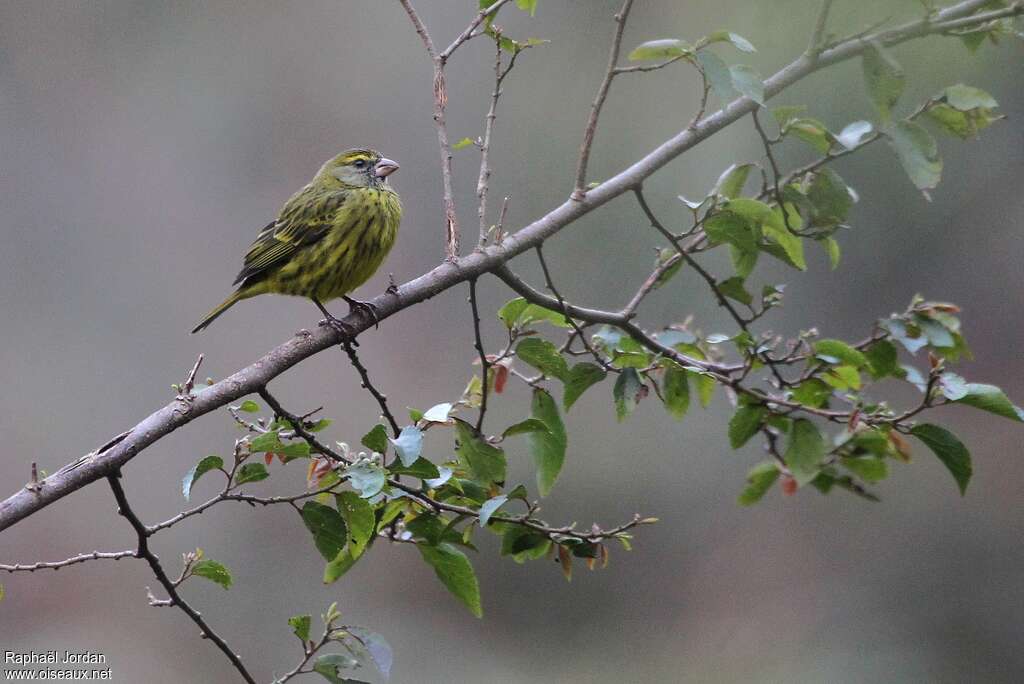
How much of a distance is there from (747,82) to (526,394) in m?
6.98

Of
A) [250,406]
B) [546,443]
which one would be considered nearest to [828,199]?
[546,443]

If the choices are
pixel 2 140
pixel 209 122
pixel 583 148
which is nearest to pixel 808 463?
pixel 583 148

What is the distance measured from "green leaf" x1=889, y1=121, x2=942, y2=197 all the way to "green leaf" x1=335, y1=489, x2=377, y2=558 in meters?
1.61

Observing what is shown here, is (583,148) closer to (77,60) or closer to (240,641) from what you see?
(240,641)

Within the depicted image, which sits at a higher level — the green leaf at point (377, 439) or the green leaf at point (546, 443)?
the green leaf at point (377, 439)

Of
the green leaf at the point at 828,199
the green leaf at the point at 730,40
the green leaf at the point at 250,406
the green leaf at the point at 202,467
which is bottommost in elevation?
the green leaf at the point at 828,199

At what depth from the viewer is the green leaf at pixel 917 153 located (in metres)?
2.71

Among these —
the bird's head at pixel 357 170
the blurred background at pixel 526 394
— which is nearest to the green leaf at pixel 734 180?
the bird's head at pixel 357 170

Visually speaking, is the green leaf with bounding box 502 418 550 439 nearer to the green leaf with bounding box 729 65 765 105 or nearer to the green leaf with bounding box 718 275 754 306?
the green leaf with bounding box 718 275 754 306

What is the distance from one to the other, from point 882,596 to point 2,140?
9.42 m

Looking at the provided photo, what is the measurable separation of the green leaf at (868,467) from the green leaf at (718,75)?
1244 millimetres

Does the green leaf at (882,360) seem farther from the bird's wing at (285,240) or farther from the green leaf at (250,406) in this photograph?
the bird's wing at (285,240)

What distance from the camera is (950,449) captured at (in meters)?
2.75

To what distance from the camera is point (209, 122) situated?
1072 cm
